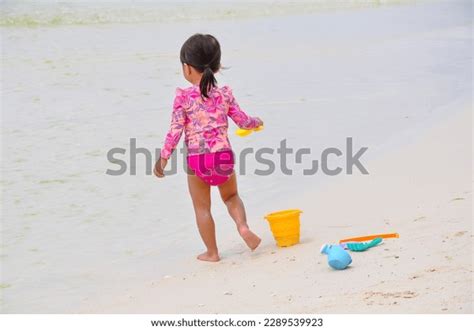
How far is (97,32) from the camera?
1466 centimetres

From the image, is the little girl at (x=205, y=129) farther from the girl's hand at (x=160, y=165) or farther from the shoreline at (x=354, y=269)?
the shoreline at (x=354, y=269)

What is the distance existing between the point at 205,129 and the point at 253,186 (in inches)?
57.7

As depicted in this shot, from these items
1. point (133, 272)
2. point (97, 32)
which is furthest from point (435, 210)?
point (97, 32)

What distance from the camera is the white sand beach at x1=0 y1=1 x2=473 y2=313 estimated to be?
14.2 ft

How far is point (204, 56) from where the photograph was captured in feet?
16.4

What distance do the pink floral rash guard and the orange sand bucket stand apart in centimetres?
48

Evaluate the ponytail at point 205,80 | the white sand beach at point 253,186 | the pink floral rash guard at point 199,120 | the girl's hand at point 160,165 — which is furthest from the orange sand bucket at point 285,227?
the ponytail at point 205,80

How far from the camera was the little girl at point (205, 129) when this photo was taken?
5004mm

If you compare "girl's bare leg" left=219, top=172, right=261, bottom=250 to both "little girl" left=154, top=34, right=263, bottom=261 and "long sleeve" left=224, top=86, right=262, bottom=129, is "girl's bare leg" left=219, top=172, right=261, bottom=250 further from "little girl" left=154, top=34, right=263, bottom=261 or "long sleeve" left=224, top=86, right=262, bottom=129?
"long sleeve" left=224, top=86, right=262, bottom=129

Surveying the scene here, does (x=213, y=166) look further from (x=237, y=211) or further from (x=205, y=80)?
(x=205, y=80)

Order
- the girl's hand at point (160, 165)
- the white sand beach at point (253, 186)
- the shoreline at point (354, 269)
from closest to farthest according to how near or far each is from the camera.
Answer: the shoreline at point (354, 269), the white sand beach at point (253, 186), the girl's hand at point (160, 165)

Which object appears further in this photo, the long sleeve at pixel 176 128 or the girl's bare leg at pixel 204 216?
the girl's bare leg at pixel 204 216

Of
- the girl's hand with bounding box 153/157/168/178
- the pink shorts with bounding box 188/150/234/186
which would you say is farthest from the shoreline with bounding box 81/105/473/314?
the girl's hand with bounding box 153/157/168/178

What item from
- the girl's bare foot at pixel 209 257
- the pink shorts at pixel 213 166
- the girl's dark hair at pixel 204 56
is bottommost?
the girl's bare foot at pixel 209 257
